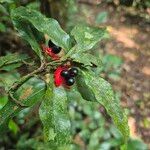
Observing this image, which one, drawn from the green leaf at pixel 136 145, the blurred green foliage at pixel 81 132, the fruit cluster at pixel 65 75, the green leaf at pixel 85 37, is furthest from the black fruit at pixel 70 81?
the green leaf at pixel 136 145

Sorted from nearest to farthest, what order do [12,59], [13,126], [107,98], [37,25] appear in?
[107,98] < [37,25] < [12,59] < [13,126]

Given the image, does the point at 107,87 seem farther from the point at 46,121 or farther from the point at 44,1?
the point at 44,1

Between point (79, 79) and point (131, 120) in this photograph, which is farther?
point (131, 120)

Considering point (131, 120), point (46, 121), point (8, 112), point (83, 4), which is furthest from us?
point (83, 4)

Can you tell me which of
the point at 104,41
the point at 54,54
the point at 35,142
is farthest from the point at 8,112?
the point at 104,41

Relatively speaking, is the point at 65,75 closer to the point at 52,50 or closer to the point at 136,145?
the point at 52,50

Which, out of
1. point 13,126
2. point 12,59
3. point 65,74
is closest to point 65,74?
point 65,74
